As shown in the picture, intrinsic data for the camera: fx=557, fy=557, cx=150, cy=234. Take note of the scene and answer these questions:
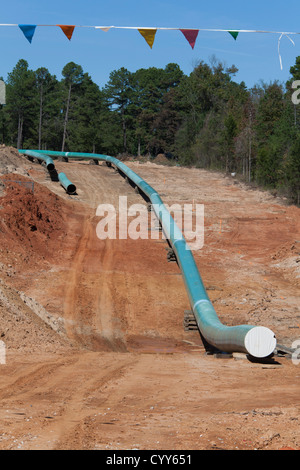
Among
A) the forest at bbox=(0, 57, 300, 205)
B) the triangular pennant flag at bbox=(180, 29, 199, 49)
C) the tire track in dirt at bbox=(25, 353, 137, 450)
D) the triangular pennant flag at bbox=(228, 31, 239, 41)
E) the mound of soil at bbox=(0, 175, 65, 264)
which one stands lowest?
the tire track in dirt at bbox=(25, 353, 137, 450)

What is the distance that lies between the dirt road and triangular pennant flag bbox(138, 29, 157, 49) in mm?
7922

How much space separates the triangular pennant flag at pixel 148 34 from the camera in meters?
14.6

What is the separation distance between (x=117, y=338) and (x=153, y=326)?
164 centimetres

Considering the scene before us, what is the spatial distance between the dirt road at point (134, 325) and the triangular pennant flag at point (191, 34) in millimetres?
8323

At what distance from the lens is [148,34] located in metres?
14.7

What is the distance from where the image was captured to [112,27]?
1455 centimetres

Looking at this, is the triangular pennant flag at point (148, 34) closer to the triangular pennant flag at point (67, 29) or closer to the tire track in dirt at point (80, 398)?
the triangular pennant flag at point (67, 29)

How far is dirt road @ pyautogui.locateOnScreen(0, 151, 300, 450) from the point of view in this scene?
7395 millimetres

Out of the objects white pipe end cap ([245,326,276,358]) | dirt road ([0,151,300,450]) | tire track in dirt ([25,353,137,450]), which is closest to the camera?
tire track in dirt ([25,353,137,450])

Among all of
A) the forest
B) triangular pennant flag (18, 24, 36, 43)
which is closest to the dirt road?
triangular pennant flag (18, 24, 36, 43)

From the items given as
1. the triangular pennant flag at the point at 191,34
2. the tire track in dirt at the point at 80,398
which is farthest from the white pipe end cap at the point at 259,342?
the triangular pennant flag at the point at 191,34

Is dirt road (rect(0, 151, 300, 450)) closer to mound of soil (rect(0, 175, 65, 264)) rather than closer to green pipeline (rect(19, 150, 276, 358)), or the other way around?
mound of soil (rect(0, 175, 65, 264))
